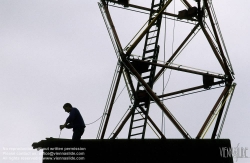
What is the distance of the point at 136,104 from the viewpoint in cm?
1923

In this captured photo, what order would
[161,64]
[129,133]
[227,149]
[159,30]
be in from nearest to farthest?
1. [227,149]
2. [161,64]
3. [129,133]
4. [159,30]

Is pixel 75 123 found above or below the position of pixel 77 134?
above

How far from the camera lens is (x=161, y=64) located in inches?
701

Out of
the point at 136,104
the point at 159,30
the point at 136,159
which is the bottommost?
the point at 136,159

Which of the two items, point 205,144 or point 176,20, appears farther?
point 176,20

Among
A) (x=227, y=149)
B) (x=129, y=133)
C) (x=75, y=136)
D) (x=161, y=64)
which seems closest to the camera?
(x=227, y=149)

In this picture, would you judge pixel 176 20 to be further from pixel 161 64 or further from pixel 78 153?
pixel 78 153

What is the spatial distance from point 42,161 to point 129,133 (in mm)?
4575

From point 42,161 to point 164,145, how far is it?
4.04 metres

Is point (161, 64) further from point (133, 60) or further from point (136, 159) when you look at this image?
point (136, 159)

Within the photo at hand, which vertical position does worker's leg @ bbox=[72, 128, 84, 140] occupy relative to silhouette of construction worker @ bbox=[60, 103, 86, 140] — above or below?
below

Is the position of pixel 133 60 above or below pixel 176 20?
below

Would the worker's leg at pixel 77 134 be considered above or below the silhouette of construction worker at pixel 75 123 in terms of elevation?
below

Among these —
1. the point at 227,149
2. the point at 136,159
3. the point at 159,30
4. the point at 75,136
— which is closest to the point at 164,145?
the point at 136,159
